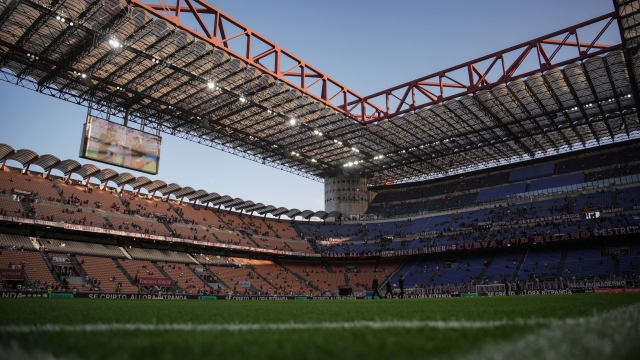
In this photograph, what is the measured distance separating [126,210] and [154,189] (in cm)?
577

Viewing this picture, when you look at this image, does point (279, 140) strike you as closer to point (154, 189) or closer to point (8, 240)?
point (154, 189)

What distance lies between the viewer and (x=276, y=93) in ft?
113

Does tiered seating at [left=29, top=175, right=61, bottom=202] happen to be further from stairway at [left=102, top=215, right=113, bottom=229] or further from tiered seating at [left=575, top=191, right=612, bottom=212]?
tiered seating at [left=575, top=191, right=612, bottom=212]

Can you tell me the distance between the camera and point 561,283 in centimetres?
3497

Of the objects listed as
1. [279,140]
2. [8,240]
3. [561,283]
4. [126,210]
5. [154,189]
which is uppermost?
[279,140]

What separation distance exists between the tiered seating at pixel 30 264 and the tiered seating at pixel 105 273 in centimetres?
318

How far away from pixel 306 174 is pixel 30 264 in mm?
35888

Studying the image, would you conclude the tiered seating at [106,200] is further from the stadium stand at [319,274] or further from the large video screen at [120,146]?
the stadium stand at [319,274]

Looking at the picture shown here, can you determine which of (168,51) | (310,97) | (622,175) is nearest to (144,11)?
(168,51)

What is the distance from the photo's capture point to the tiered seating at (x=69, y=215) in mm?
36625

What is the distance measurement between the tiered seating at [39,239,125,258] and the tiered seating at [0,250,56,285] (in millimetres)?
2274

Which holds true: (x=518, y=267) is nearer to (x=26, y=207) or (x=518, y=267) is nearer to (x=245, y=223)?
(x=245, y=223)

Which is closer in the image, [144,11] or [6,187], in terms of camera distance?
[144,11]

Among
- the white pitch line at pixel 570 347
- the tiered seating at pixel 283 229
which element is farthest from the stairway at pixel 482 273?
the white pitch line at pixel 570 347
